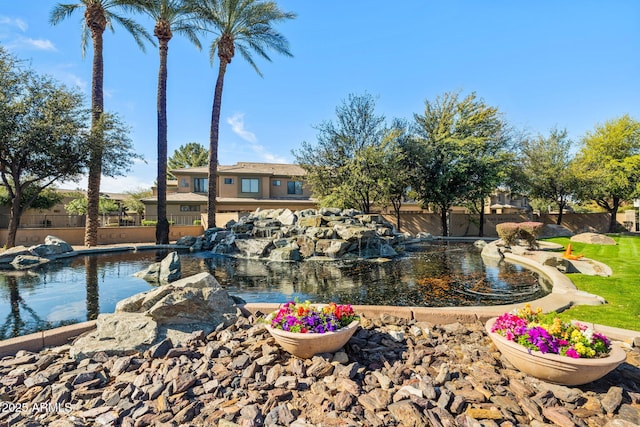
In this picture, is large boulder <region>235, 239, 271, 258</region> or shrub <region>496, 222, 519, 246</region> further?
large boulder <region>235, 239, 271, 258</region>

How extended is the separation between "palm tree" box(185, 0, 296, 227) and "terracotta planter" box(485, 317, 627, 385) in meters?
18.7

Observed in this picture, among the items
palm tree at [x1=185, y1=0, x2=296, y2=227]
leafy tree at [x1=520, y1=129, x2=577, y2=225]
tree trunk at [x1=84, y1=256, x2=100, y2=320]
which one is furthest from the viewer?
leafy tree at [x1=520, y1=129, x2=577, y2=225]

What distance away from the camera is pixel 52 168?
14.4 metres

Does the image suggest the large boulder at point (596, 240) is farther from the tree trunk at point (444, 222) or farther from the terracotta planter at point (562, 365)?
the terracotta planter at point (562, 365)

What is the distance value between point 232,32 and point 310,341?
20.8 m

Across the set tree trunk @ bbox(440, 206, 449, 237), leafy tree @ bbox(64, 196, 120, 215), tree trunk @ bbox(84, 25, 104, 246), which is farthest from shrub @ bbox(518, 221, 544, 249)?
leafy tree @ bbox(64, 196, 120, 215)

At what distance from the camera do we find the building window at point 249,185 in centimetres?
2880

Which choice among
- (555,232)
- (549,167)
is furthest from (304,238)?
(549,167)

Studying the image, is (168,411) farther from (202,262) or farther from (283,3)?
(283,3)

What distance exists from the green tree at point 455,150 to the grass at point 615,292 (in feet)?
36.6

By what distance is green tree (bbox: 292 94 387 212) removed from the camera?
21609 millimetres

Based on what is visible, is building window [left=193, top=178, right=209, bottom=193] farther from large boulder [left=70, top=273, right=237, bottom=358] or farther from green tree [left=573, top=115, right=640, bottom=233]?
green tree [left=573, top=115, right=640, bottom=233]

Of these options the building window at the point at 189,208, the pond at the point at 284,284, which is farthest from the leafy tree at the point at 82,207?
the pond at the point at 284,284

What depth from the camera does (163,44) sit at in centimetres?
1691
